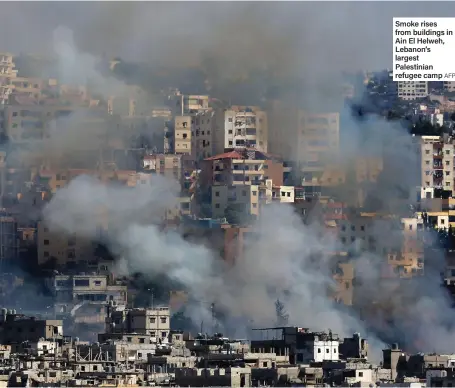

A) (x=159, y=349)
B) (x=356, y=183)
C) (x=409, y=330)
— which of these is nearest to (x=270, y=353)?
(x=159, y=349)

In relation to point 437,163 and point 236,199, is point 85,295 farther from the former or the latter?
point 437,163

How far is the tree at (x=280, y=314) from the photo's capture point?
3862cm

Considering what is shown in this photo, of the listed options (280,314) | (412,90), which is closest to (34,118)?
(280,314)

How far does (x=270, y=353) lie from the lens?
34.6 m

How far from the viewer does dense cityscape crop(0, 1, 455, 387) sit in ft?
127

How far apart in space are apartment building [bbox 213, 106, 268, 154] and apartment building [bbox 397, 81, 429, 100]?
206 inches

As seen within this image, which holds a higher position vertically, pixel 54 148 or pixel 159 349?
pixel 54 148

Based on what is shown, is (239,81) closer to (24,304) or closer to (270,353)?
(24,304)

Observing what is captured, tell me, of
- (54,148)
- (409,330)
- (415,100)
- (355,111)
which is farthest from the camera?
(415,100)

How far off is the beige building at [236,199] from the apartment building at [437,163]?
9.88ft

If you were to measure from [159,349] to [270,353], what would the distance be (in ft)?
4.01

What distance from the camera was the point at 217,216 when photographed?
42.0 metres
